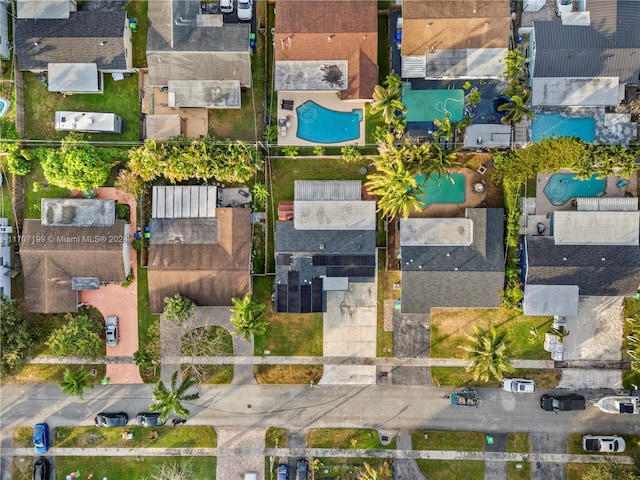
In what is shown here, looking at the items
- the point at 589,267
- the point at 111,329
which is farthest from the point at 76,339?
the point at 589,267

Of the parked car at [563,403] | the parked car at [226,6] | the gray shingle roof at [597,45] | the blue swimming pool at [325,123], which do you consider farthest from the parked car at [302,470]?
the parked car at [226,6]

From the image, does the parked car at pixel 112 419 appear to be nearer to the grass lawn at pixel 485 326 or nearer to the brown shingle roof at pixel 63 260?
the brown shingle roof at pixel 63 260

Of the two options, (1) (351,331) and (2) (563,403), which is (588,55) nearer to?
(2) (563,403)

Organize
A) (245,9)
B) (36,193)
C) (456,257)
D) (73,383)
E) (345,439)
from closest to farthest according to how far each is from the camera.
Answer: (73,383)
(456,257)
(245,9)
(345,439)
(36,193)

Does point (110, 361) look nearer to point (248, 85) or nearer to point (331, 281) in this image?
point (331, 281)

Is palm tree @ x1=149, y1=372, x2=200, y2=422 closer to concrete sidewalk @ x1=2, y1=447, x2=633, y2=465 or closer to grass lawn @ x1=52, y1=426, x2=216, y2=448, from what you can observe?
grass lawn @ x1=52, y1=426, x2=216, y2=448

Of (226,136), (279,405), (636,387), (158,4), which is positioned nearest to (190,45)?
(158,4)
